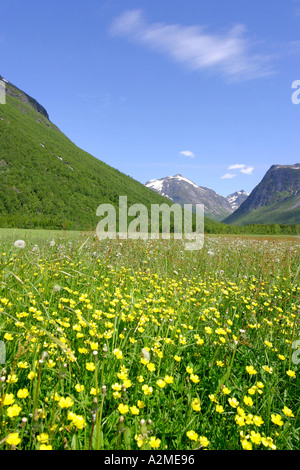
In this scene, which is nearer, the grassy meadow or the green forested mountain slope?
the grassy meadow

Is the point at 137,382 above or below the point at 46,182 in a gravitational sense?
below

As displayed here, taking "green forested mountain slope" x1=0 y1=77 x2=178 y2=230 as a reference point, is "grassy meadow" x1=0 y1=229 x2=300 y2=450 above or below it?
below

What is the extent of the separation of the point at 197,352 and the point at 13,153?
113 m

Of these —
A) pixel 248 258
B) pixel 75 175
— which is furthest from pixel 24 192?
pixel 248 258

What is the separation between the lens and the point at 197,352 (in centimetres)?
275

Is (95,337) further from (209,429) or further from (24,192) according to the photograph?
(24,192)

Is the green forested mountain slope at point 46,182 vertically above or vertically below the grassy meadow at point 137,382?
above

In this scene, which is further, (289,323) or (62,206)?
(62,206)

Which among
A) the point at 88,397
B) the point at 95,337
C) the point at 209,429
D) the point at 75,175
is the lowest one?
the point at 209,429

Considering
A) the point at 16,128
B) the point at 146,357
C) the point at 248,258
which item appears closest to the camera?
the point at 146,357

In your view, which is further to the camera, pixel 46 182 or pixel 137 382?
pixel 46 182

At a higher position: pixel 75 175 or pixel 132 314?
pixel 75 175

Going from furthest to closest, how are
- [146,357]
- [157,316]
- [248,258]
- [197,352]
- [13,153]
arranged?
1. [13,153]
2. [248,258]
3. [157,316]
4. [197,352]
5. [146,357]

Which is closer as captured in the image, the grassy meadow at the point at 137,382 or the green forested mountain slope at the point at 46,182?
the grassy meadow at the point at 137,382
